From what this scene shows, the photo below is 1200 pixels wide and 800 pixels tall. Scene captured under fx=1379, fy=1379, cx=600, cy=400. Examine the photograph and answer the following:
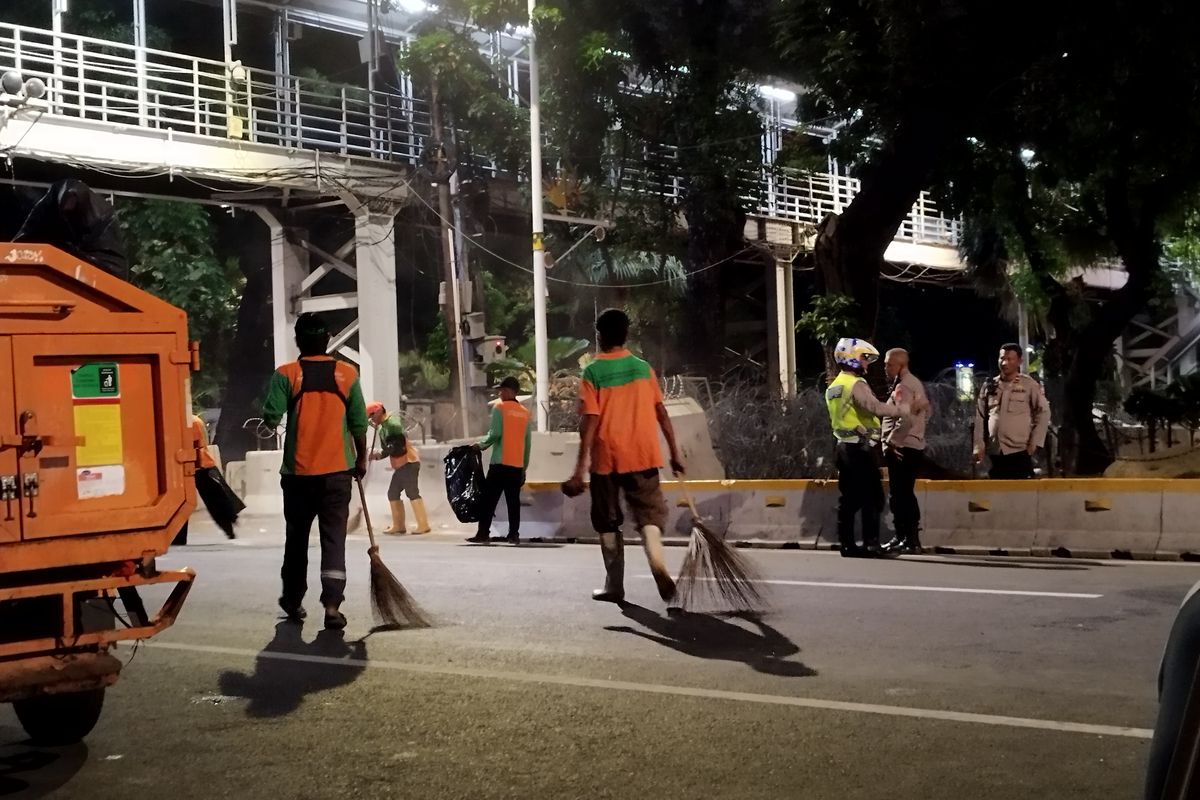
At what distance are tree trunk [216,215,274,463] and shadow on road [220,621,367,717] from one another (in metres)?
22.8

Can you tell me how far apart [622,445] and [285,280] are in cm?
1725

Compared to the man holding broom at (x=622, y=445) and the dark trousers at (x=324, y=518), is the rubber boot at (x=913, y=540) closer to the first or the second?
the man holding broom at (x=622, y=445)

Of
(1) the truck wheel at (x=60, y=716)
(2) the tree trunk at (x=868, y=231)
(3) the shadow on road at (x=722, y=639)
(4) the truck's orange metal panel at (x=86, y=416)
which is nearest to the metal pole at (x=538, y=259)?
(2) the tree trunk at (x=868, y=231)

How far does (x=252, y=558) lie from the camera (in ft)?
43.2

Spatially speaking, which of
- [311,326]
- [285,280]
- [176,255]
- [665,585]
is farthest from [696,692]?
[176,255]

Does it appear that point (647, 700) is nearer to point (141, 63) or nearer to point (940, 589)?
point (940, 589)

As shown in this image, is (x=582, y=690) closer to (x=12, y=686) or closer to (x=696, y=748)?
(x=696, y=748)

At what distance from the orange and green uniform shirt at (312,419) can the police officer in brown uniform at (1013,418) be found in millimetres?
5944

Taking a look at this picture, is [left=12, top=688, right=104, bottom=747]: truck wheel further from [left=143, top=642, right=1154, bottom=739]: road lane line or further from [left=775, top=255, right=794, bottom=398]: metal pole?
[left=775, top=255, right=794, bottom=398]: metal pole

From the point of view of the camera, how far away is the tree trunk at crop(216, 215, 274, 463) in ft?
99.0

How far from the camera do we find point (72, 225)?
5.58m

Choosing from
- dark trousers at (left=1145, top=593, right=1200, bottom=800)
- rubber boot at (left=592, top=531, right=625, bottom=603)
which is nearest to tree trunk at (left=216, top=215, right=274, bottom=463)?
rubber boot at (left=592, top=531, right=625, bottom=603)

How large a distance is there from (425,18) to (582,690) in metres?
21.6

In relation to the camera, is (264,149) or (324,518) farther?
(264,149)
